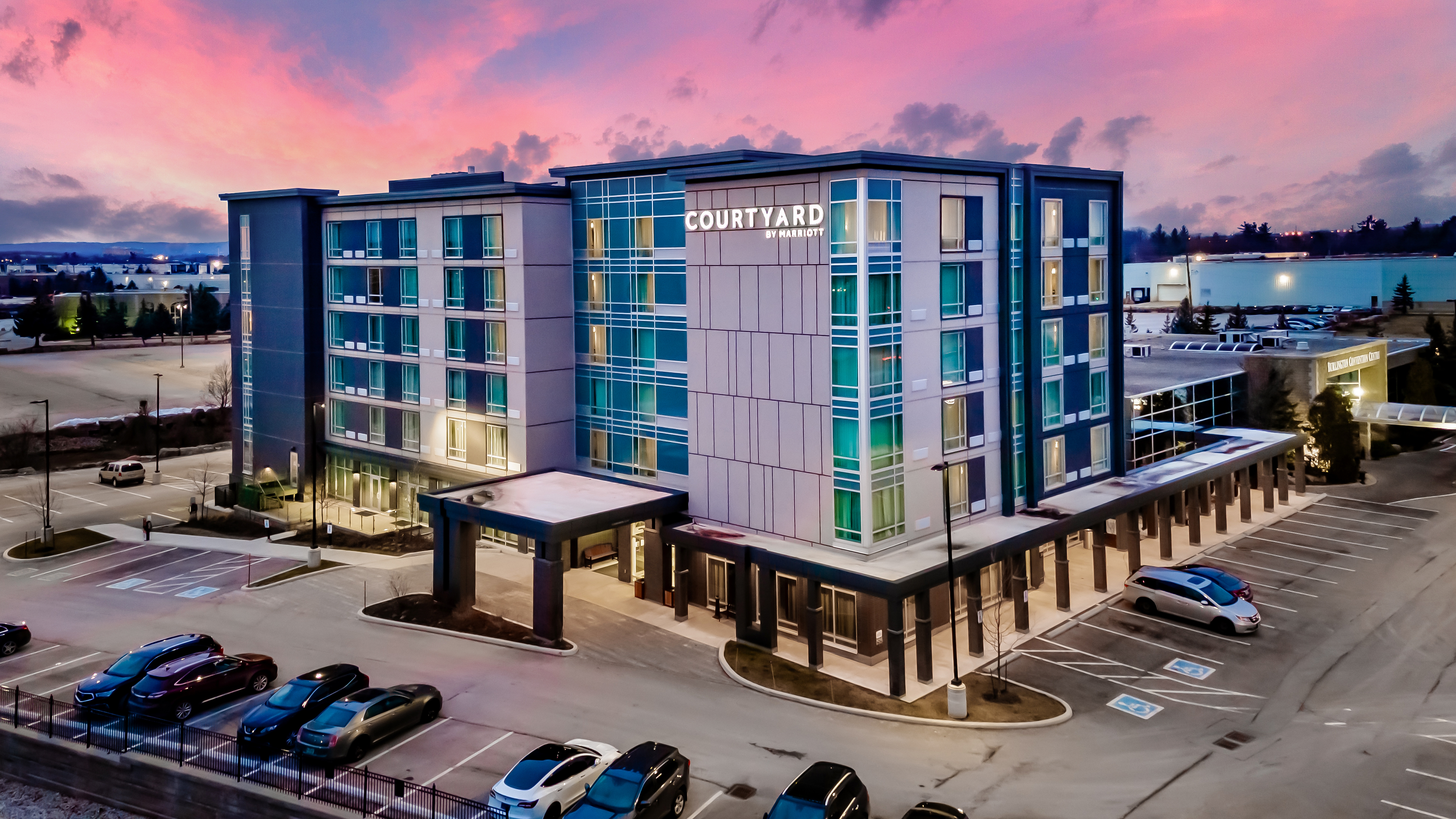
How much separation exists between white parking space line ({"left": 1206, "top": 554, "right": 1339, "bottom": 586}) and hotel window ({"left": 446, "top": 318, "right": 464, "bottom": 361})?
36222mm

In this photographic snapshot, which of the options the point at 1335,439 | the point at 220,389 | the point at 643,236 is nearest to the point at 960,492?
the point at 643,236

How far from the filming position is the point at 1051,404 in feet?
134

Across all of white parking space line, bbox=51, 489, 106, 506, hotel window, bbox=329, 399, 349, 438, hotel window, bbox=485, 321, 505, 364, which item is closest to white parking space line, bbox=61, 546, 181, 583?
hotel window, bbox=329, 399, 349, 438

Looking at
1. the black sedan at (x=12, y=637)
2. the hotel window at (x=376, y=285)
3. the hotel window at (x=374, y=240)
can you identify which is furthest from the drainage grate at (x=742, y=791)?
the hotel window at (x=374, y=240)

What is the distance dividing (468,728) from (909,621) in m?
15.7

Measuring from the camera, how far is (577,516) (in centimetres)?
3619

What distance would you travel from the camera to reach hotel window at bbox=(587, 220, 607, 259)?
45094 mm

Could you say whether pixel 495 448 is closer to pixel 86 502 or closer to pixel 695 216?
pixel 695 216

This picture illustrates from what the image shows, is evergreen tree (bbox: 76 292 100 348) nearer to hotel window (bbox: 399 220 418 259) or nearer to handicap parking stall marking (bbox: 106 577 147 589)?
hotel window (bbox: 399 220 418 259)

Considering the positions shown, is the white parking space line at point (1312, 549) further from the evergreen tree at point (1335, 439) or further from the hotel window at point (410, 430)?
the hotel window at point (410, 430)

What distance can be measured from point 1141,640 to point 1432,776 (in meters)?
10.5

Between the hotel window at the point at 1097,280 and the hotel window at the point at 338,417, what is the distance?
3972cm

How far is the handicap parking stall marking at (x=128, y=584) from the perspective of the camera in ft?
137

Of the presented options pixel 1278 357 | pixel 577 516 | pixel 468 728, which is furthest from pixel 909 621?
pixel 1278 357
